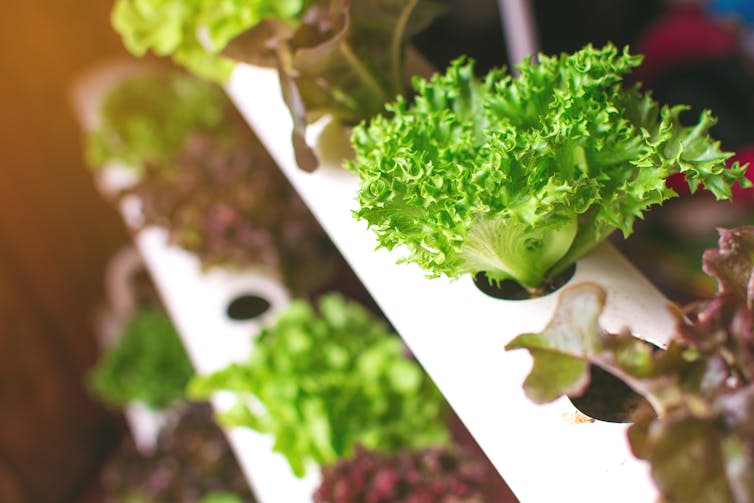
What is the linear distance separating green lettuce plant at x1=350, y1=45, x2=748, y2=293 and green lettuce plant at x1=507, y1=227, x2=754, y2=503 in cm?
10

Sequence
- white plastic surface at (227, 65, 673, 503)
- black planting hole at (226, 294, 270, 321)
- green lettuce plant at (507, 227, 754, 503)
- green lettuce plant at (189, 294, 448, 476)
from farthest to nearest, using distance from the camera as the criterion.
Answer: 1. black planting hole at (226, 294, 270, 321)
2. green lettuce plant at (189, 294, 448, 476)
3. white plastic surface at (227, 65, 673, 503)
4. green lettuce plant at (507, 227, 754, 503)

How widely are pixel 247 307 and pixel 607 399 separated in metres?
0.90

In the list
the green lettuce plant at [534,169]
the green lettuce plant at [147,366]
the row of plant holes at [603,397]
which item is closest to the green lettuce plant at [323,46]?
the green lettuce plant at [534,169]

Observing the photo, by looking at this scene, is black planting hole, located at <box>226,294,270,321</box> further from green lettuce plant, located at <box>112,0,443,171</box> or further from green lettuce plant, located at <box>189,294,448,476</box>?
green lettuce plant, located at <box>112,0,443,171</box>

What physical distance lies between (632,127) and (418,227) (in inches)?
7.9

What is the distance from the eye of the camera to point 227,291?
1.49 metres

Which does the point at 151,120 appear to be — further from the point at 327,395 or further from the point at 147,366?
the point at 327,395

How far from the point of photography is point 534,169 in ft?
2.08

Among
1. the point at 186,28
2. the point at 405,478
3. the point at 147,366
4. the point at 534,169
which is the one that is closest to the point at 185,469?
the point at 147,366

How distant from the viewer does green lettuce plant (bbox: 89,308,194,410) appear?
188 cm

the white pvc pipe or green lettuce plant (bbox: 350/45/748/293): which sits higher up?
green lettuce plant (bbox: 350/45/748/293)

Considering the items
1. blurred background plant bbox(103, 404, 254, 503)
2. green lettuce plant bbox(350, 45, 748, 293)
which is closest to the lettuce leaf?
green lettuce plant bbox(350, 45, 748, 293)

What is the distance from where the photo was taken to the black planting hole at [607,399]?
2.16 ft

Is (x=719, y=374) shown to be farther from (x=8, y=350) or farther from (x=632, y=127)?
(x=8, y=350)
